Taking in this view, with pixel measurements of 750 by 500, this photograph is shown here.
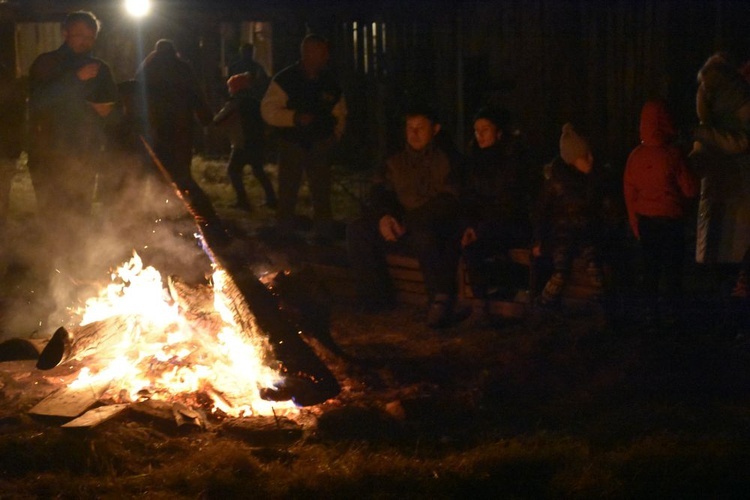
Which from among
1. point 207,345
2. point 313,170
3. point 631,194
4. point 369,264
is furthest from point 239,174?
point 631,194

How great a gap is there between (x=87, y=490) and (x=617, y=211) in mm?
4418

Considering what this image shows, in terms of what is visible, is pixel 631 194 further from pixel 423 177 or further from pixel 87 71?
pixel 87 71

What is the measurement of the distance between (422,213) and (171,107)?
3.81 meters

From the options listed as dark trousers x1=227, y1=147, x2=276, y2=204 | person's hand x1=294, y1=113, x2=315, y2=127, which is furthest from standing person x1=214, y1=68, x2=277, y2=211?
person's hand x1=294, y1=113, x2=315, y2=127

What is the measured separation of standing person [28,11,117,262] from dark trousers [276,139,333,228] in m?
1.88

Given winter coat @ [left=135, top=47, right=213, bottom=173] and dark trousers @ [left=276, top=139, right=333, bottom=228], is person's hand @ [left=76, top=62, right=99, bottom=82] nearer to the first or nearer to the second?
winter coat @ [left=135, top=47, right=213, bottom=173]

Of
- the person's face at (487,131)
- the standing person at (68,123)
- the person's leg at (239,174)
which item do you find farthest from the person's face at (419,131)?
the person's leg at (239,174)

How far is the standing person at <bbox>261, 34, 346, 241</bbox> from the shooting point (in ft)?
33.3

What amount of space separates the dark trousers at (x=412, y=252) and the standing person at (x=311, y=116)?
1517 millimetres

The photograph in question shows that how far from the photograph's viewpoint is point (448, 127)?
11.8 m

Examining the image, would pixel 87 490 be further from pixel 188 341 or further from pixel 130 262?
pixel 130 262

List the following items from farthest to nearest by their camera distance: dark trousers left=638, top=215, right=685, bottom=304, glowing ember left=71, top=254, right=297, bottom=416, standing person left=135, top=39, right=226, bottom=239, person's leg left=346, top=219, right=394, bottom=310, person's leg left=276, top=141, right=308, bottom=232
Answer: standing person left=135, top=39, right=226, bottom=239 → person's leg left=276, top=141, right=308, bottom=232 → person's leg left=346, top=219, right=394, bottom=310 → dark trousers left=638, top=215, right=685, bottom=304 → glowing ember left=71, top=254, right=297, bottom=416

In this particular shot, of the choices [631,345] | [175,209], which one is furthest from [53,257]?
[631,345]

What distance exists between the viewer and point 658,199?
7.39 meters
